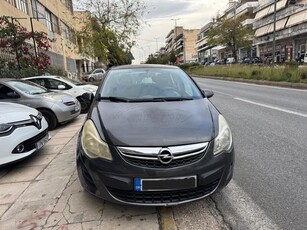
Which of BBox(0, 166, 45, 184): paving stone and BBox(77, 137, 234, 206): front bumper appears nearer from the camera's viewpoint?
BBox(77, 137, 234, 206): front bumper

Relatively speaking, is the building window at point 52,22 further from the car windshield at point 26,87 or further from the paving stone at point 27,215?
the paving stone at point 27,215

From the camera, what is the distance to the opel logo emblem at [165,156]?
94.4 inches

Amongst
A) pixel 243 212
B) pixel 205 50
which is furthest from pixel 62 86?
pixel 205 50

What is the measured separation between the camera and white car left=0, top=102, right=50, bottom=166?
3.75m

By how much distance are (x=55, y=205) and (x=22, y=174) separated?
1367 mm

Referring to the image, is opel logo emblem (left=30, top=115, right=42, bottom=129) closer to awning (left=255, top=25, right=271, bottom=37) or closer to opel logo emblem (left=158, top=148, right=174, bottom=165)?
opel logo emblem (left=158, top=148, right=174, bottom=165)

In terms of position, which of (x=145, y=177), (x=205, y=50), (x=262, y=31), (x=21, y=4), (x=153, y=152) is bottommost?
(x=145, y=177)

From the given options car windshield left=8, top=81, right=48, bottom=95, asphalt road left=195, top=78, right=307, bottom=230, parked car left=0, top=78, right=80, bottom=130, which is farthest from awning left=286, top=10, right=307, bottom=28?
car windshield left=8, top=81, right=48, bottom=95

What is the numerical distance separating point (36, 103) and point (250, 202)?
5601 millimetres

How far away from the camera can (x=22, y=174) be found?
3.94 m

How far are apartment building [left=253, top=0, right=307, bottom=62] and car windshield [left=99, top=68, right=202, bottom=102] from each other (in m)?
38.4

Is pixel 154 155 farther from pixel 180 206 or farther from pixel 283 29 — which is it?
pixel 283 29

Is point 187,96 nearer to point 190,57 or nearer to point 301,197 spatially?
point 301,197

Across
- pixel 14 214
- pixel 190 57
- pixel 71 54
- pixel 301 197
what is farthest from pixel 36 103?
pixel 190 57
